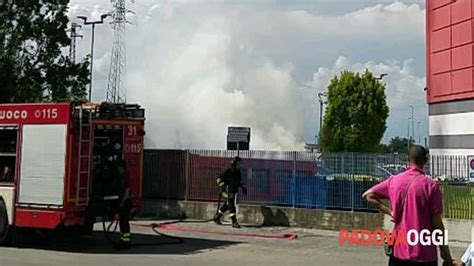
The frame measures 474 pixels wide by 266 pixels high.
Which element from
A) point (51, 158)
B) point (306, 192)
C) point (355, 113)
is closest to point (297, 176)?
point (306, 192)

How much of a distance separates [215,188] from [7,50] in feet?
32.3

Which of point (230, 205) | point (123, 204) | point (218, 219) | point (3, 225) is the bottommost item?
point (218, 219)

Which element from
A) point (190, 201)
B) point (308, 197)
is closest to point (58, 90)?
point (190, 201)

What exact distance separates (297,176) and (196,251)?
17.4ft

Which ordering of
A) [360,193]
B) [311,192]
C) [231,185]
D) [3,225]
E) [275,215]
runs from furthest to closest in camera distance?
1. [275,215]
2. [231,185]
3. [311,192]
4. [360,193]
5. [3,225]

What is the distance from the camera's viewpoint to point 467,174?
631 inches

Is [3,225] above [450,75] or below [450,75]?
below

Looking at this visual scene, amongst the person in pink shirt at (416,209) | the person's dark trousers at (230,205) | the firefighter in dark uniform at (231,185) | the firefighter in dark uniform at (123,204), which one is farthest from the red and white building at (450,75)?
the person in pink shirt at (416,209)

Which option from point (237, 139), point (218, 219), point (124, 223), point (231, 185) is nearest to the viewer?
point (124, 223)

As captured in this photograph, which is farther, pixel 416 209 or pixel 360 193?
pixel 360 193

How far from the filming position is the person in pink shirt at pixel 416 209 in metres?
5.88

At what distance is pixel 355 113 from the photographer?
152 feet

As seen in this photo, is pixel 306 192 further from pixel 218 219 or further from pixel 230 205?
pixel 218 219

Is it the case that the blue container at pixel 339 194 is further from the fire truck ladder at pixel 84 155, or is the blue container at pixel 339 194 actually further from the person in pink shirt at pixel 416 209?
the person in pink shirt at pixel 416 209
